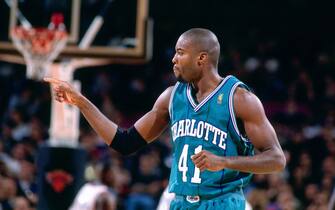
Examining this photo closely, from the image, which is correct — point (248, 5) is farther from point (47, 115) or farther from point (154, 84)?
point (47, 115)

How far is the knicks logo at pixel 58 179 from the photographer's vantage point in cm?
1094

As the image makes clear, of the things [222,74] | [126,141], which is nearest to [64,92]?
[126,141]

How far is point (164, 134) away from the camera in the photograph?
14570 mm

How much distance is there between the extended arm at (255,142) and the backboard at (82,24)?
640 centimetres

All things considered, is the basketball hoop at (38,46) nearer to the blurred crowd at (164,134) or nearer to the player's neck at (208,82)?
the blurred crowd at (164,134)

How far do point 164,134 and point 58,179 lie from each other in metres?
3.90

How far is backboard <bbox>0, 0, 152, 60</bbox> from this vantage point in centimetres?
1138

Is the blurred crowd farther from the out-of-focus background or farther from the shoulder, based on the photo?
the shoulder

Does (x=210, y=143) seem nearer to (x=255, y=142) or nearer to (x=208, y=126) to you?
(x=208, y=126)

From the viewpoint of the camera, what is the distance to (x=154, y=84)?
16.4 metres

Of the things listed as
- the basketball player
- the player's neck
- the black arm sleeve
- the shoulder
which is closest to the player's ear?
the basketball player

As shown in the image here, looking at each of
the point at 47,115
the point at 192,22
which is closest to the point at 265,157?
the point at 47,115

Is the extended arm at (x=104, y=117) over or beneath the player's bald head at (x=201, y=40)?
beneath

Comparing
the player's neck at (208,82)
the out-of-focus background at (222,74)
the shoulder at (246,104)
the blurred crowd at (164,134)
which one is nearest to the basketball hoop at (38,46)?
the out-of-focus background at (222,74)
